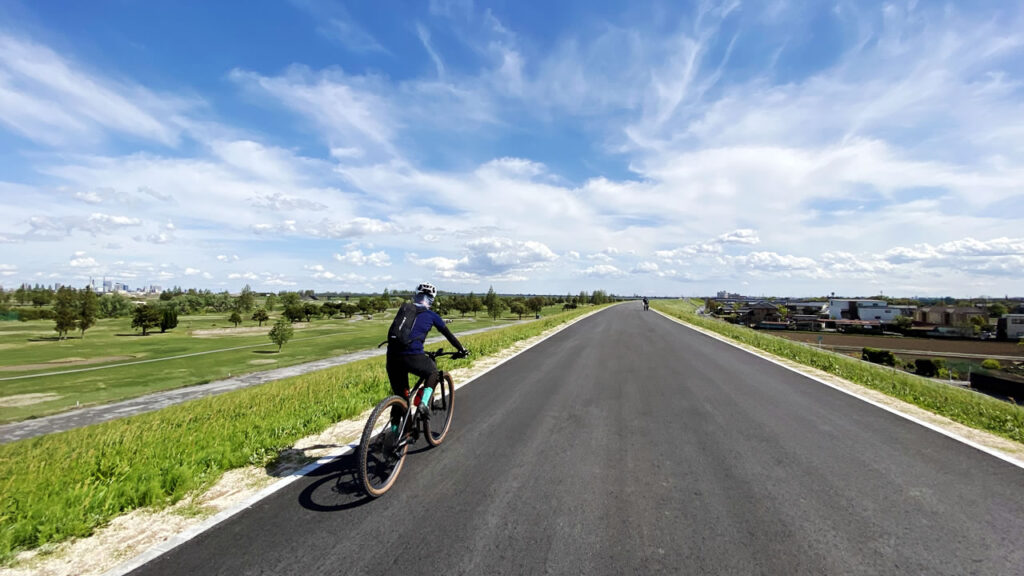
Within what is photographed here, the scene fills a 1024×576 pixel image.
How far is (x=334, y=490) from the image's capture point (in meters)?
4.49

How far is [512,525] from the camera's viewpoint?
374 centimetres

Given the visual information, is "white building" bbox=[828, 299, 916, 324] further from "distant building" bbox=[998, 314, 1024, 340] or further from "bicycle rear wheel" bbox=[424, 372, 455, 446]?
"bicycle rear wheel" bbox=[424, 372, 455, 446]

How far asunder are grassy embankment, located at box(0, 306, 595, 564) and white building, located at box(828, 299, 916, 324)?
415 ft

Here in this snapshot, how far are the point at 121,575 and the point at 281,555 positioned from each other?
1049 mm

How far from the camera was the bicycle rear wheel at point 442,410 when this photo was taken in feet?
20.2

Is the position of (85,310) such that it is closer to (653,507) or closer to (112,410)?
(112,410)

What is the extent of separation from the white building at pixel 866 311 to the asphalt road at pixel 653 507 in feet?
399

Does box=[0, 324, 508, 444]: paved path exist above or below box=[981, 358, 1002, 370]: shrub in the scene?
above

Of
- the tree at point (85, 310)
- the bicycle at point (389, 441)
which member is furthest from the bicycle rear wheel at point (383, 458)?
the tree at point (85, 310)

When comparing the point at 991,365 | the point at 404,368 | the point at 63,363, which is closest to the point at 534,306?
the point at 991,365

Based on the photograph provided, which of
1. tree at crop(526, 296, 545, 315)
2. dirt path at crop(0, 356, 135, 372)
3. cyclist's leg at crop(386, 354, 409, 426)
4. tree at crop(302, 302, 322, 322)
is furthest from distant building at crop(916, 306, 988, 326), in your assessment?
tree at crop(302, 302, 322, 322)

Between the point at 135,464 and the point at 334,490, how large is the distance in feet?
8.22

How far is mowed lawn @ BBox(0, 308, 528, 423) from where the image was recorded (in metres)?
27.4

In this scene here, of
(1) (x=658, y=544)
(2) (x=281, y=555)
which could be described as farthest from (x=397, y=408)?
(1) (x=658, y=544)
